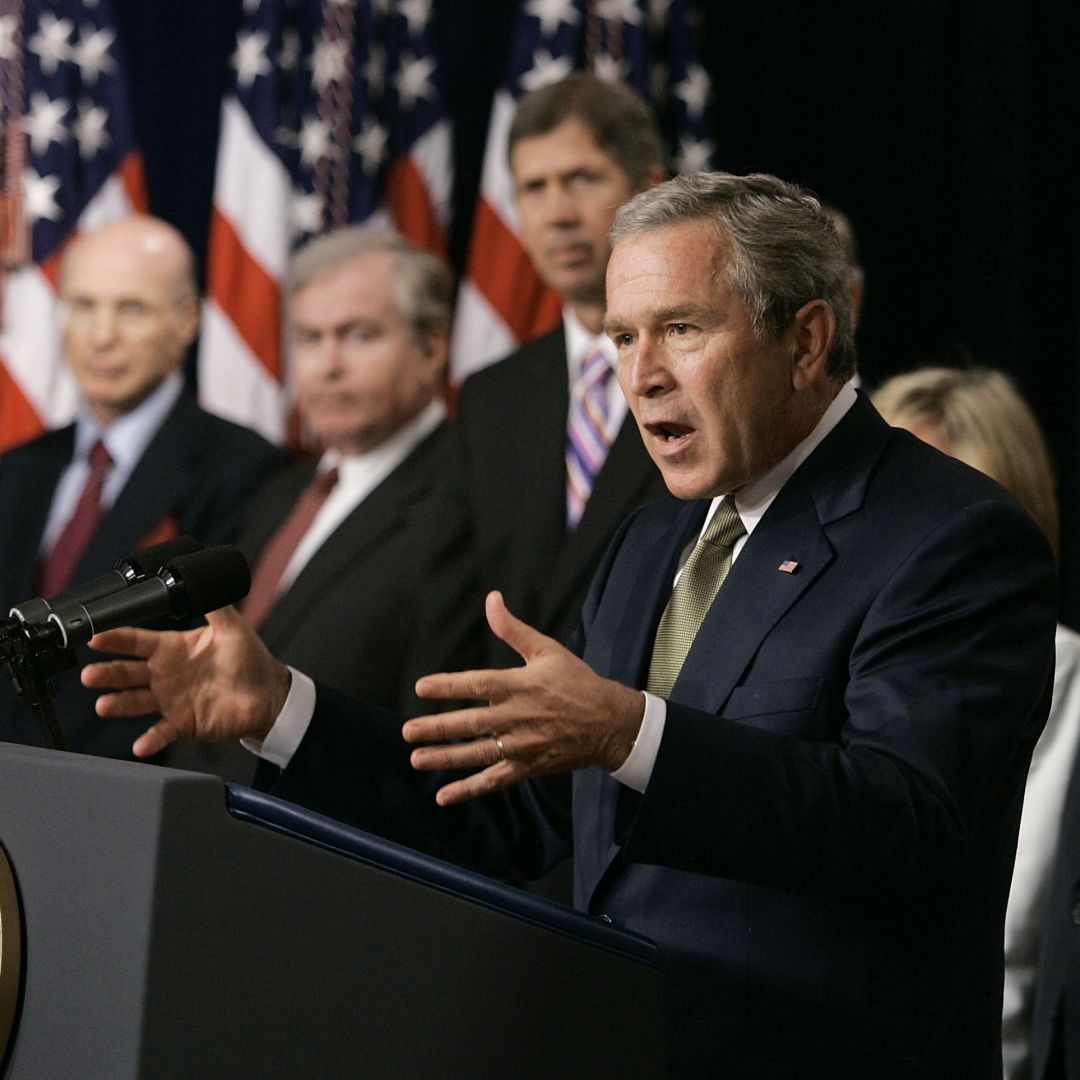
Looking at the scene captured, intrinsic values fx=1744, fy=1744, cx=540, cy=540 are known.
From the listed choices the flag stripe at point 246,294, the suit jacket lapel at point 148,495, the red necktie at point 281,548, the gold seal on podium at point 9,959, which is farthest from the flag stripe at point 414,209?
the gold seal on podium at point 9,959

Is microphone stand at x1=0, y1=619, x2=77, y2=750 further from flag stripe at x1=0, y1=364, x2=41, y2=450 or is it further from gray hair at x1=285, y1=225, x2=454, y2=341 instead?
flag stripe at x1=0, y1=364, x2=41, y2=450

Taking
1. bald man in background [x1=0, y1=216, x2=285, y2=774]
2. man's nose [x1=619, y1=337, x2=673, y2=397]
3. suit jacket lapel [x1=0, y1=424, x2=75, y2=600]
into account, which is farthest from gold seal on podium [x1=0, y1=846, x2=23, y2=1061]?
suit jacket lapel [x1=0, y1=424, x2=75, y2=600]

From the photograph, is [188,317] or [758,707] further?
[188,317]

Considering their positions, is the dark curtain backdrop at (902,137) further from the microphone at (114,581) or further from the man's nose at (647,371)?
the microphone at (114,581)

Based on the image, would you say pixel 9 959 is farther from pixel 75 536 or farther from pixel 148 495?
pixel 75 536

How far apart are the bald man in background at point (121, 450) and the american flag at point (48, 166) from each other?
1.18ft

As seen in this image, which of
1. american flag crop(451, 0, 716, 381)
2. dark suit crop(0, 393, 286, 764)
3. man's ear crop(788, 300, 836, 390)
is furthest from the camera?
american flag crop(451, 0, 716, 381)

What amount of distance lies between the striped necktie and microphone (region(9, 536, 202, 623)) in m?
1.51

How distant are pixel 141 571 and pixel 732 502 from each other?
2.23 ft

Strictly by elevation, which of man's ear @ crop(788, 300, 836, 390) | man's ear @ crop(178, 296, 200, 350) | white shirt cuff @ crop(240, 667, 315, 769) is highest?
man's ear @ crop(178, 296, 200, 350)

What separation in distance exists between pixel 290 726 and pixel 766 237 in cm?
75

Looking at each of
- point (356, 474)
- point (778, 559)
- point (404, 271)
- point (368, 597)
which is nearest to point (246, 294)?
point (404, 271)

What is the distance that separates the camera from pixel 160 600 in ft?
5.36

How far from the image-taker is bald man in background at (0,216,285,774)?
13.0 feet
